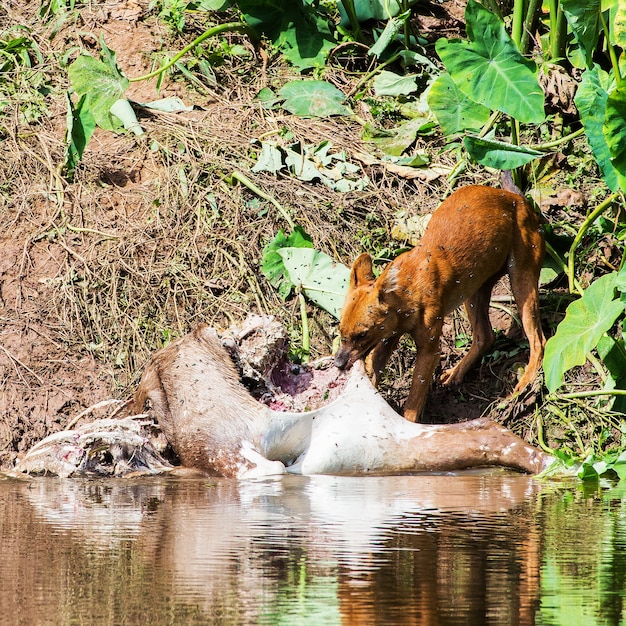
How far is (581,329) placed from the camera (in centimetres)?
631

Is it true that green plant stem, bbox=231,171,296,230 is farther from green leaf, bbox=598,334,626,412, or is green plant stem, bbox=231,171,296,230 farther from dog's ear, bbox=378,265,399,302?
green leaf, bbox=598,334,626,412

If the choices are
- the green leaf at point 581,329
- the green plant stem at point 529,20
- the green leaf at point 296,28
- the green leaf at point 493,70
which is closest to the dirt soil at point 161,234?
the green leaf at point 296,28

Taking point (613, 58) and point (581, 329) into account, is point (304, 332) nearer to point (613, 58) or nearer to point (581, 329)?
point (581, 329)

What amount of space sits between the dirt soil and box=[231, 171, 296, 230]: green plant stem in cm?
6

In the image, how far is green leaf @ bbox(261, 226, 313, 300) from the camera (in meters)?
7.84

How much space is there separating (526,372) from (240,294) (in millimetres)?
2143

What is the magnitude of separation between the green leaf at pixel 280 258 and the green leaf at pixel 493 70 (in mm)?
1650

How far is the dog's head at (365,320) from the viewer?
21.6ft

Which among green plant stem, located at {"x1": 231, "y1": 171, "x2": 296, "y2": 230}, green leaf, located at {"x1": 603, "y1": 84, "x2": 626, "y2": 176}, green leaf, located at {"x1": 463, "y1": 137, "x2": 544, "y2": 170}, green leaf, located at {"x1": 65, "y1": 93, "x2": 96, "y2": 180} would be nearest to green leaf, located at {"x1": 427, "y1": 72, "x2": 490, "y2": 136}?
green leaf, located at {"x1": 463, "y1": 137, "x2": 544, "y2": 170}

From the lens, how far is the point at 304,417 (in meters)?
6.11

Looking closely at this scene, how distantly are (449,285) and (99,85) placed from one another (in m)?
3.36

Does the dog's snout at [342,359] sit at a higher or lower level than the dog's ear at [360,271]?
lower

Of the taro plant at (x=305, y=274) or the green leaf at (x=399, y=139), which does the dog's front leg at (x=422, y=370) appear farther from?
the green leaf at (x=399, y=139)

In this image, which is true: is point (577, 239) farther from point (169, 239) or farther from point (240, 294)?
point (169, 239)
